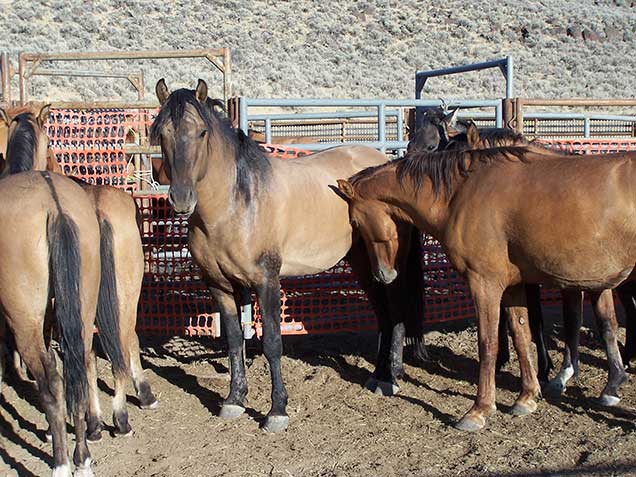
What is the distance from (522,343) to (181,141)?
105 inches

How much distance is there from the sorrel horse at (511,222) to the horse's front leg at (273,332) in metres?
0.80

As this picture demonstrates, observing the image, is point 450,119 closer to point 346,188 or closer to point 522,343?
point 346,188

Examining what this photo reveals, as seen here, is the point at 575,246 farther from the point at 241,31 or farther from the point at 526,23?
the point at 526,23

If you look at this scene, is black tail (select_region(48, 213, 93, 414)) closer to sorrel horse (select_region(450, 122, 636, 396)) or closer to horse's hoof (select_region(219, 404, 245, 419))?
horse's hoof (select_region(219, 404, 245, 419))

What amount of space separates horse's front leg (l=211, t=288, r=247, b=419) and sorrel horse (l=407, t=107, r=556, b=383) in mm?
1910

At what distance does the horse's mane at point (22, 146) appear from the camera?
5379 millimetres

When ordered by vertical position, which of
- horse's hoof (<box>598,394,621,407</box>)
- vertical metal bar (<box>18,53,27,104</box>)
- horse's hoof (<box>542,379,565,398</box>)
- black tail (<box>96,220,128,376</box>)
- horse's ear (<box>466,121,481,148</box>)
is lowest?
horse's hoof (<box>542,379,565,398</box>)

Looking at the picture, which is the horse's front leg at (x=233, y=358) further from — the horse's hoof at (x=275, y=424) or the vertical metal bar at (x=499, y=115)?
the vertical metal bar at (x=499, y=115)

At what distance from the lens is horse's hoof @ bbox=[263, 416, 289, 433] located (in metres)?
5.37

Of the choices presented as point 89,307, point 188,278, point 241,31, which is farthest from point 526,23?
point 89,307

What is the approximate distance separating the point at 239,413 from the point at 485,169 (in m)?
2.44

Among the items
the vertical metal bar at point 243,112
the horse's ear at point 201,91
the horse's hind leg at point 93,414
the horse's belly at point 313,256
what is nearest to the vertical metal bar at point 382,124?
the vertical metal bar at point 243,112

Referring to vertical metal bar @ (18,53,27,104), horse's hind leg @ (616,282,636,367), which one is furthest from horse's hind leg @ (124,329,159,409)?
vertical metal bar @ (18,53,27,104)

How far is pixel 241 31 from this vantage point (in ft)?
107
